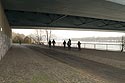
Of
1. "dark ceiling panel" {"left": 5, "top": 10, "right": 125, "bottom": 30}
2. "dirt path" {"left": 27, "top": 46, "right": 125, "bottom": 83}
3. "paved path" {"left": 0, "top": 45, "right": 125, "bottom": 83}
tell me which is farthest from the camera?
"dark ceiling panel" {"left": 5, "top": 10, "right": 125, "bottom": 30}

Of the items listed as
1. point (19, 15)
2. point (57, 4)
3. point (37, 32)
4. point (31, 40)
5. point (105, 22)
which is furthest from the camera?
point (37, 32)

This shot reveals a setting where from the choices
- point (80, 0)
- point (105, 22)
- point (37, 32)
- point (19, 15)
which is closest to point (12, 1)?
point (80, 0)

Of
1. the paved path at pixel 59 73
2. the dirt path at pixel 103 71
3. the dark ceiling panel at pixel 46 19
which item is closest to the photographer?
the paved path at pixel 59 73

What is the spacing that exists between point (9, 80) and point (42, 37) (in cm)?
10494

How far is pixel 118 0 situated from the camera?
71.5 ft

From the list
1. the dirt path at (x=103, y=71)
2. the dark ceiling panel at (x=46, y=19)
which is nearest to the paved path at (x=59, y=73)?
the dirt path at (x=103, y=71)

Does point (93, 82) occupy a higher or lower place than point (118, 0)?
lower

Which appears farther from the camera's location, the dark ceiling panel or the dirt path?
the dark ceiling panel

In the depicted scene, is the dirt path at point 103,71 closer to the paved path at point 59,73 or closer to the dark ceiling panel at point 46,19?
the paved path at point 59,73

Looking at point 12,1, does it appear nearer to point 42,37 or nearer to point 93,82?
point 93,82

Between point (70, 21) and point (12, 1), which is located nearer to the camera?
point (12, 1)

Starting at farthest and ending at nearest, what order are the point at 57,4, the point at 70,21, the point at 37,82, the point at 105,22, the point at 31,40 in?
the point at 31,40 < the point at 105,22 < the point at 70,21 < the point at 57,4 < the point at 37,82

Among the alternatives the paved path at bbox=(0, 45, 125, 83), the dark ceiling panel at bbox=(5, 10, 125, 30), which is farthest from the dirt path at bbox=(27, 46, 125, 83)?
the dark ceiling panel at bbox=(5, 10, 125, 30)

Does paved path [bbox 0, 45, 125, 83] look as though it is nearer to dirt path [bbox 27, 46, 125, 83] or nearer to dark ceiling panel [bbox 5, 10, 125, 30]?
dirt path [bbox 27, 46, 125, 83]
